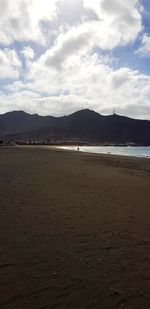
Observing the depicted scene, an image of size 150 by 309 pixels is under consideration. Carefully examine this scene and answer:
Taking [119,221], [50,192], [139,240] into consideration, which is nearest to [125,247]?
[139,240]

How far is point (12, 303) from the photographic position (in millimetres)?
4520

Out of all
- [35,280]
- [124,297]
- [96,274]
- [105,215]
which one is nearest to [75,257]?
[96,274]

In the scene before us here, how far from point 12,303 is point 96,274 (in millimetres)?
1547

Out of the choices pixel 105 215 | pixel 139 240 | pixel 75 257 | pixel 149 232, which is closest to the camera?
pixel 75 257

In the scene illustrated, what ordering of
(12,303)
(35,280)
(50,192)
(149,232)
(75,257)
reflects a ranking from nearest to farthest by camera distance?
(12,303)
(35,280)
(75,257)
(149,232)
(50,192)

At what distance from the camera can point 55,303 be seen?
455 cm

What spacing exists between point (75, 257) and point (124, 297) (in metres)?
1.53

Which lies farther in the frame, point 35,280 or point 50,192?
point 50,192

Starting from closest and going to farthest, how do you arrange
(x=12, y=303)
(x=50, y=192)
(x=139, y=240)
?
(x=12, y=303)
(x=139, y=240)
(x=50, y=192)

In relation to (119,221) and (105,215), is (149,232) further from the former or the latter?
(105,215)

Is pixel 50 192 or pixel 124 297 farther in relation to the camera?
pixel 50 192

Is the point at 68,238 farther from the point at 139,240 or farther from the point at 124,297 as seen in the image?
the point at 124,297

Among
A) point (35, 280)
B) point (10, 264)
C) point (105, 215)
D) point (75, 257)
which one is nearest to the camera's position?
point (35, 280)

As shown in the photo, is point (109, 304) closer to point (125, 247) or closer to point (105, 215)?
point (125, 247)
